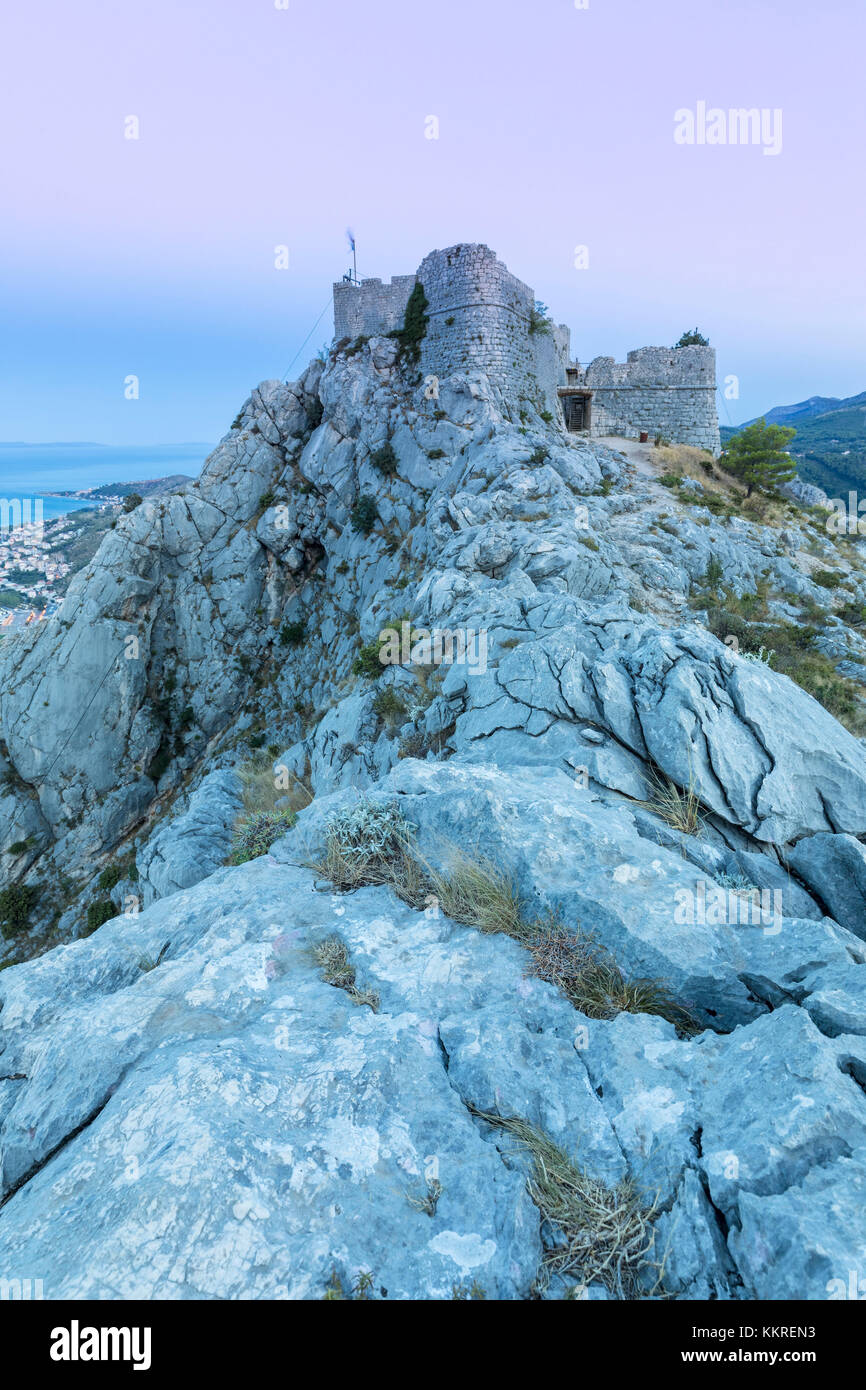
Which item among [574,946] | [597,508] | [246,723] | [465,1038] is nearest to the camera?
[465,1038]

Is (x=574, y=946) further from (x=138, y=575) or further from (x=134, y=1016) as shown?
(x=138, y=575)

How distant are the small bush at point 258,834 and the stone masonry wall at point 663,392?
31.5m

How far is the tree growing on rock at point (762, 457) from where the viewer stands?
2794 centimetres

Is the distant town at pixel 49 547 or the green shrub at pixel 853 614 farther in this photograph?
the distant town at pixel 49 547

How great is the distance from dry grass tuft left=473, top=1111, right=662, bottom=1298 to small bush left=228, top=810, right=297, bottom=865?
224 inches

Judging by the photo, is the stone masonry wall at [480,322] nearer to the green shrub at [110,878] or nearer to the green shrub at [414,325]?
the green shrub at [414,325]

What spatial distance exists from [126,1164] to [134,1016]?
1177 mm

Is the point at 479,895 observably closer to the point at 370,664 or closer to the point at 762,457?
the point at 370,664

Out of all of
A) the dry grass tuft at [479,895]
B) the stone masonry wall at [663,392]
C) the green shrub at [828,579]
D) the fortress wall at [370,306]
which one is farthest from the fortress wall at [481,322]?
the dry grass tuft at [479,895]

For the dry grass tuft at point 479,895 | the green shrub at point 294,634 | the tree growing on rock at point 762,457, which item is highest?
the tree growing on rock at point 762,457

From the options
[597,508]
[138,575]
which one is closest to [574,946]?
[597,508]

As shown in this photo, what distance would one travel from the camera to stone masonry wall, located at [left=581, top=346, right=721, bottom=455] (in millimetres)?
32219

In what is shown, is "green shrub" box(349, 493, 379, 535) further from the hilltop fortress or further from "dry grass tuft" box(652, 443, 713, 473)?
"dry grass tuft" box(652, 443, 713, 473)
